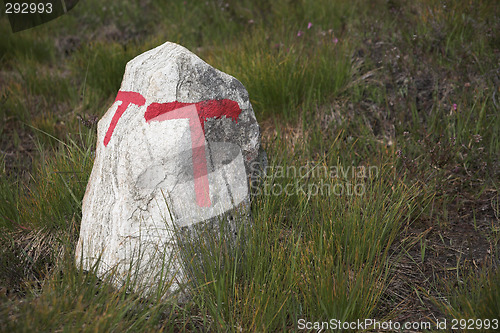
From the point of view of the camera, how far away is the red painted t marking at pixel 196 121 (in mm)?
2082

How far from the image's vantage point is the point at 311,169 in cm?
271

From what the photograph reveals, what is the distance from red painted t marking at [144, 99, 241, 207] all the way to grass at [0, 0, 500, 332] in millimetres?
261

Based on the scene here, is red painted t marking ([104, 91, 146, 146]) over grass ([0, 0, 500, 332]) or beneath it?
over

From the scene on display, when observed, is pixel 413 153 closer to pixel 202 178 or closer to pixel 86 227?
pixel 202 178

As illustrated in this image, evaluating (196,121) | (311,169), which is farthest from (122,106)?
(311,169)

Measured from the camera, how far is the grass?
1.84m

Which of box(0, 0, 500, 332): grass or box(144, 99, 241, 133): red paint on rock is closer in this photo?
box(0, 0, 500, 332): grass

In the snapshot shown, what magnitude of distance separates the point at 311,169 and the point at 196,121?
0.95 m

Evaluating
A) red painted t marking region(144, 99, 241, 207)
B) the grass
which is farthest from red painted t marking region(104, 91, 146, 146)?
the grass

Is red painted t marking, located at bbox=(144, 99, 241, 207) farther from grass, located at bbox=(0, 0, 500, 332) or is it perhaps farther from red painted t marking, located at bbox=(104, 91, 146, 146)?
grass, located at bbox=(0, 0, 500, 332)

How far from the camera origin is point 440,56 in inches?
141

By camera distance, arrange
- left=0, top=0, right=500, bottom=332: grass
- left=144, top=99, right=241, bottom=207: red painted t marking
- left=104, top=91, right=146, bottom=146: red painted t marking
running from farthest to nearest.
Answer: left=104, top=91, right=146, bottom=146: red painted t marking, left=144, top=99, right=241, bottom=207: red painted t marking, left=0, top=0, right=500, bottom=332: grass

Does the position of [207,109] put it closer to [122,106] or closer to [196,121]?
[196,121]

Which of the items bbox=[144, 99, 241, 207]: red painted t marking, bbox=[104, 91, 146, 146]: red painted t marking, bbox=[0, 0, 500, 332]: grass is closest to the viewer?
bbox=[0, 0, 500, 332]: grass
